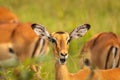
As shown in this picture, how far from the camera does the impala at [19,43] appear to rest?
288 inches

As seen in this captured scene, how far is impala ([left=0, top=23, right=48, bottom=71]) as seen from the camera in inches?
288

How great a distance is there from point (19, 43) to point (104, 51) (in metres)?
1.47

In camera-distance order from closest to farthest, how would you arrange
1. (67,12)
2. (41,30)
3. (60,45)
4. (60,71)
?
(60,45) < (60,71) < (41,30) < (67,12)

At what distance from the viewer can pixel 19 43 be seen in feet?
24.8

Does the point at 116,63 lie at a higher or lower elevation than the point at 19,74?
lower

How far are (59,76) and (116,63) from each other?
113 cm

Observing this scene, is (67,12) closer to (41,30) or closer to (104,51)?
(104,51)

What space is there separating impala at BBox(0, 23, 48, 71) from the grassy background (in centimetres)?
273

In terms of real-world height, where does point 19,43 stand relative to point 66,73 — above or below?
above

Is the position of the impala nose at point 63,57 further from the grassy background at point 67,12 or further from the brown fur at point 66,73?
the grassy background at point 67,12

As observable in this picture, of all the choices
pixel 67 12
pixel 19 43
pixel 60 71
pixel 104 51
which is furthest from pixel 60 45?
pixel 67 12

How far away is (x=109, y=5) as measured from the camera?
1266cm

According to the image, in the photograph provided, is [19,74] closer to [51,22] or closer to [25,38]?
[25,38]

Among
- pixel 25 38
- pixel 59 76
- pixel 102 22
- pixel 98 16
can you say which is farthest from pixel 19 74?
pixel 98 16
